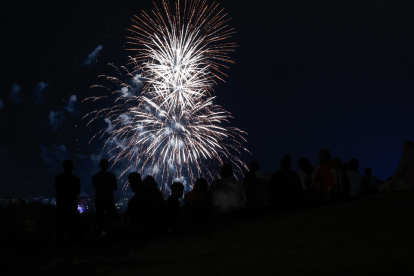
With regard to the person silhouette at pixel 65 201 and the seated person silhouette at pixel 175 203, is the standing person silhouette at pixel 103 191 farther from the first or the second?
the seated person silhouette at pixel 175 203

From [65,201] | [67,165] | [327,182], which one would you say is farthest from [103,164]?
[327,182]

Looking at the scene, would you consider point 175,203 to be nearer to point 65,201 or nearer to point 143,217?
point 143,217

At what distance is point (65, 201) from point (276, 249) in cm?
550

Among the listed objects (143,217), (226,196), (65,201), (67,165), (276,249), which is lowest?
(276,249)

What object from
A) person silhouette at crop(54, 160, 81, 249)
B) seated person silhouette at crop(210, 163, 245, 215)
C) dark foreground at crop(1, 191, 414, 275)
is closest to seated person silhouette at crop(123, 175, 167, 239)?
dark foreground at crop(1, 191, 414, 275)

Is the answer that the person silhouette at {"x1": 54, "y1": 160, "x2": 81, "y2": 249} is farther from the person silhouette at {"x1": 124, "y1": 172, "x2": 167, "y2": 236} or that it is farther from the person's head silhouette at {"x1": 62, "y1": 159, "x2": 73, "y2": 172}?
the person silhouette at {"x1": 124, "y1": 172, "x2": 167, "y2": 236}

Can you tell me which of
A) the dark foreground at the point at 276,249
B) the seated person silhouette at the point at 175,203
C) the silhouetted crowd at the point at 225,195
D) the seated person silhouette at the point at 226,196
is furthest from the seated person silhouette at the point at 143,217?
the seated person silhouette at the point at 175,203

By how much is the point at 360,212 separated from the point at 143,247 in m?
3.37

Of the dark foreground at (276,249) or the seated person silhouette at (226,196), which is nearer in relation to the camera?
the dark foreground at (276,249)

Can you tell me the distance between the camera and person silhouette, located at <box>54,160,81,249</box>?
841cm

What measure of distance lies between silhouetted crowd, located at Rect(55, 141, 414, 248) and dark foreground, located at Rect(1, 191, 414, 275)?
54 cm

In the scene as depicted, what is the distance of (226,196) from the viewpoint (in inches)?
287

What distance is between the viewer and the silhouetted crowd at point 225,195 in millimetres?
6387

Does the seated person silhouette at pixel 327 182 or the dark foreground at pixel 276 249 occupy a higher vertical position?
the seated person silhouette at pixel 327 182
